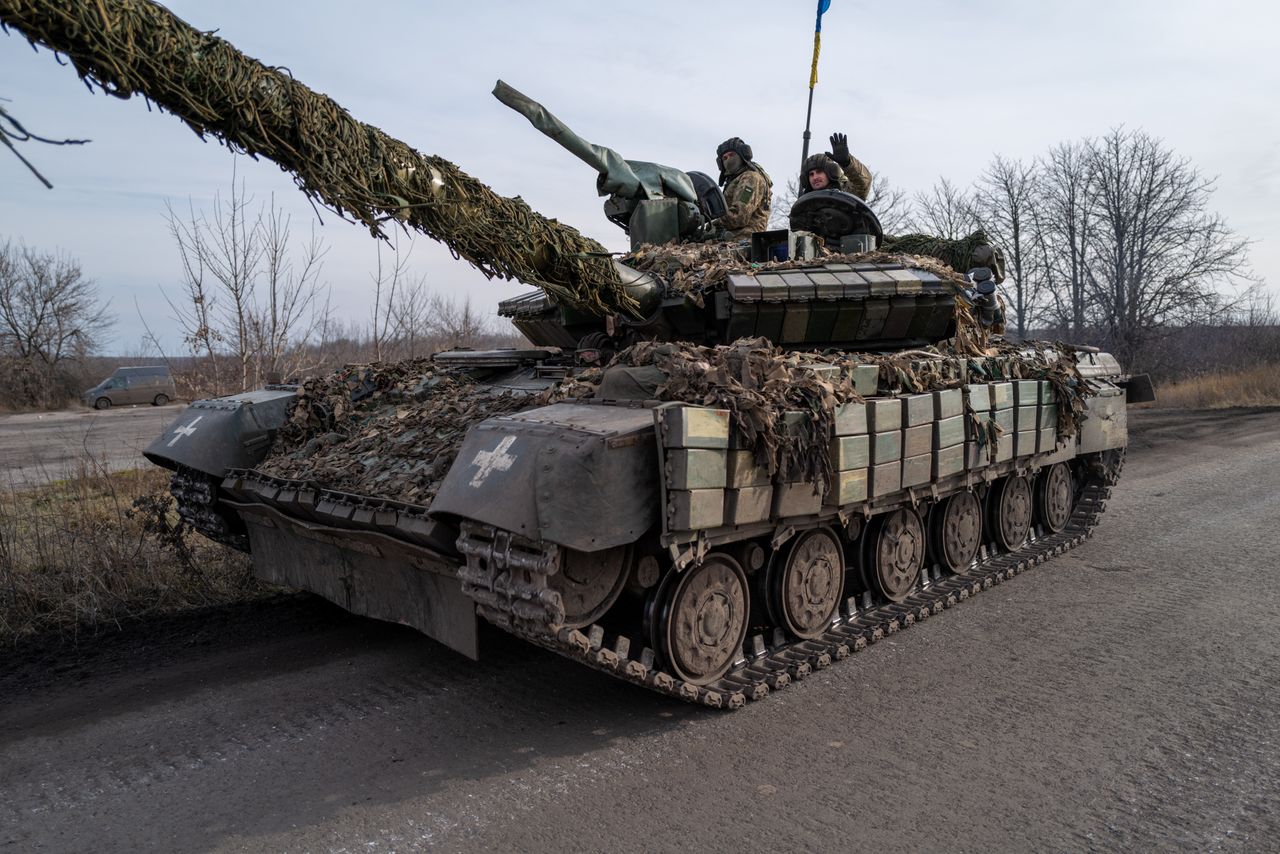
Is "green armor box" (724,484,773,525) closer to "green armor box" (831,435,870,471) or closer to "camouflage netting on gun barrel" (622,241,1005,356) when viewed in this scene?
"green armor box" (831,435,870,471)

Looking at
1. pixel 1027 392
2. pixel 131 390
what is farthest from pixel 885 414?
pixel 131 390

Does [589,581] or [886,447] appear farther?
[886,447]

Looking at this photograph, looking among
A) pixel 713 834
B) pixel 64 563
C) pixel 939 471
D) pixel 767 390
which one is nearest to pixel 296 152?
Answer: pixel 767 390

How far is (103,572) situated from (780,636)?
15.8 feet

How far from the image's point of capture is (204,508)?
6.45 meters

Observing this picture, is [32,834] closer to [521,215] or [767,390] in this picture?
[521,215]

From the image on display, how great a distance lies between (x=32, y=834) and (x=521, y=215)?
10.7ft

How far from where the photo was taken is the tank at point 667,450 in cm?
434

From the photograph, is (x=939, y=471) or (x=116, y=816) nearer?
(x=116, y=816)

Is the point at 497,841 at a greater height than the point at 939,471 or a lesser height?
lesser

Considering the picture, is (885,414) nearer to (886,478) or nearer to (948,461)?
(886,478)

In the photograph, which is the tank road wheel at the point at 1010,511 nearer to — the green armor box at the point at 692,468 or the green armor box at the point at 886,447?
the green armor box at the point at 886,447

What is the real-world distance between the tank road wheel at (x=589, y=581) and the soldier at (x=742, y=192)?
12.4 ft

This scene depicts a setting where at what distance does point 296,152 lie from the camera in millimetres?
3705
